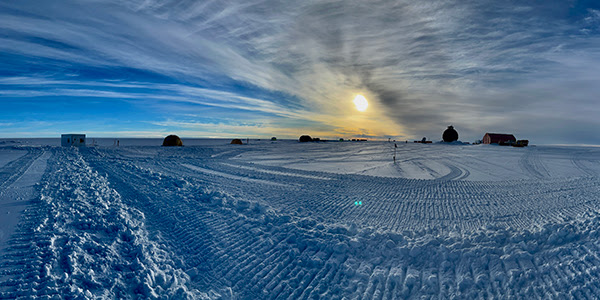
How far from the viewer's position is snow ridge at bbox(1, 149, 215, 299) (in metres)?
3.44

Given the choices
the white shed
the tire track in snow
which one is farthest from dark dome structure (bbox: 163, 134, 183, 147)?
the tire track in snow

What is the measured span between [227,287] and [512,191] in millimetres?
11012

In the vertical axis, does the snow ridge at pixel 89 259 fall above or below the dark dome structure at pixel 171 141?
below

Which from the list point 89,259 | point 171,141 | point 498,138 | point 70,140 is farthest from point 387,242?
point 498,138

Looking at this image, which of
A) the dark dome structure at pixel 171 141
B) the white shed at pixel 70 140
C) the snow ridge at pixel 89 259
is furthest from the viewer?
the dark dome structure at pixel 171 141

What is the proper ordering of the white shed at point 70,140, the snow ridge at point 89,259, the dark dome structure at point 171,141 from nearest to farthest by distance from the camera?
the snow ridge at point 89,259
the white shed at point 70,140
the dark dome structure at point 171,141

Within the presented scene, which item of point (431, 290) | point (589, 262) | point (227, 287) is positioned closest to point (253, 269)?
point (227, 287)

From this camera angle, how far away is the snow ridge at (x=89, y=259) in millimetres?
3439

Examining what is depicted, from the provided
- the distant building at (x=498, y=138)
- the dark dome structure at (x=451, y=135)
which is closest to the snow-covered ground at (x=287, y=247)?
the distant building at (x=498, y=138)

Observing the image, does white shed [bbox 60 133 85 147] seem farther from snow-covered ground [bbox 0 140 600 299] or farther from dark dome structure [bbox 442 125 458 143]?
dark dome structure [bbox 442 125 458 143]

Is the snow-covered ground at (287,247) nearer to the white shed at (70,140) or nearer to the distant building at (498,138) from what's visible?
the white shed at (70,140)

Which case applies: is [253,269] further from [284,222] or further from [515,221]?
[515,221]

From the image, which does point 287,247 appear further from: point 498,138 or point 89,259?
point 498,138

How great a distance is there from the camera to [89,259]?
404cm
